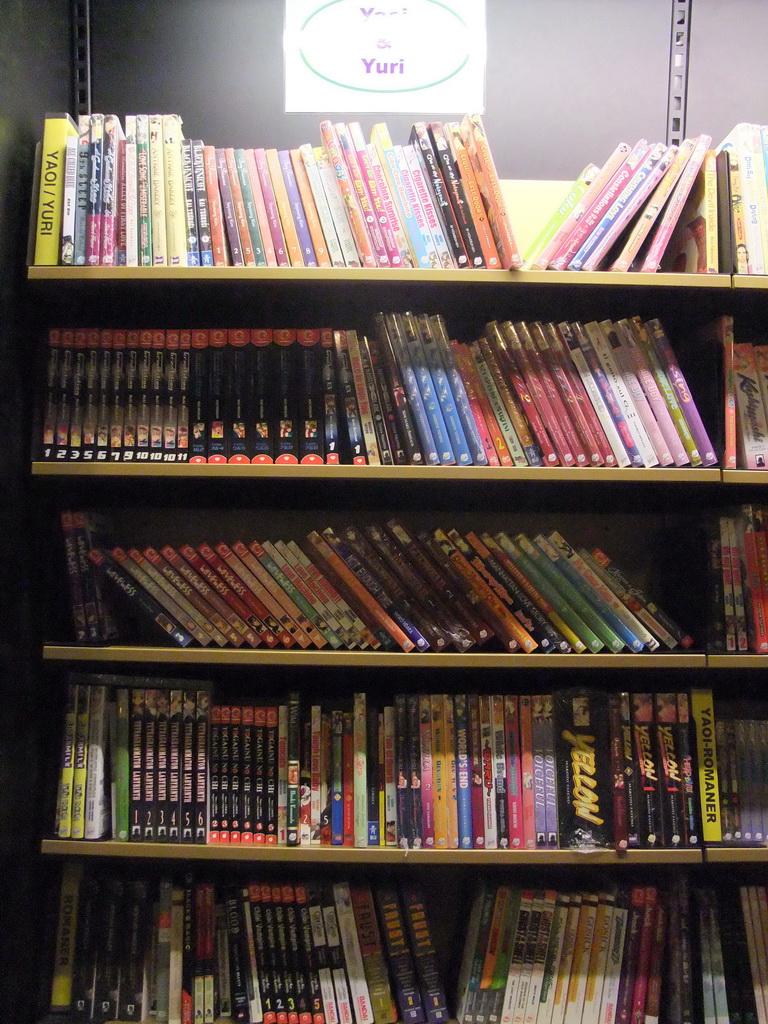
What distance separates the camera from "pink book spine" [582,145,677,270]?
4.11ft

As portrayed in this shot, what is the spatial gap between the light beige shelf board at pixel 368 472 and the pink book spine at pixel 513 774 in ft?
1.31

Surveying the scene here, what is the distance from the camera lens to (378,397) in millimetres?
1281

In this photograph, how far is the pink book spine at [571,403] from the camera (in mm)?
1266

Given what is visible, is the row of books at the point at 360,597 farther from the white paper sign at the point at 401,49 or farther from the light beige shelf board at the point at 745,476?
the white paper sign at the point at 401,49

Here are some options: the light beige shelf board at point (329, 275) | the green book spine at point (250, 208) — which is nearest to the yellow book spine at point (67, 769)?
the light beige shelf board at point (329, 275)

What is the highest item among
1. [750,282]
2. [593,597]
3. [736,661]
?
[750,282]

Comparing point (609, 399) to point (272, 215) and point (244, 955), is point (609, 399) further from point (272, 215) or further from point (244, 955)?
point (244, 955)

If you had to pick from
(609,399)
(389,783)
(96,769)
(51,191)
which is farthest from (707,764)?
(51,191)

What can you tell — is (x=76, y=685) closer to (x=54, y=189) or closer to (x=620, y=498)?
(x=54, y=189)

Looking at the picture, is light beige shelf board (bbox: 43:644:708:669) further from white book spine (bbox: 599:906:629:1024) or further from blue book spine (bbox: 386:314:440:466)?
white book spine (bbox: 599:906:629:1024)

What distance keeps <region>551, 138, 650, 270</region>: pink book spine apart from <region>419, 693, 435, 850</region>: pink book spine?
0.80m

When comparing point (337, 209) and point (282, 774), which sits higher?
point (337, 209)

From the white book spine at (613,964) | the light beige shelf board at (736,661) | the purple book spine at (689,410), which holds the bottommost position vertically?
the white book spine at (613,964)

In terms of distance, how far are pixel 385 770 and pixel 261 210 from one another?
39.2 inches
